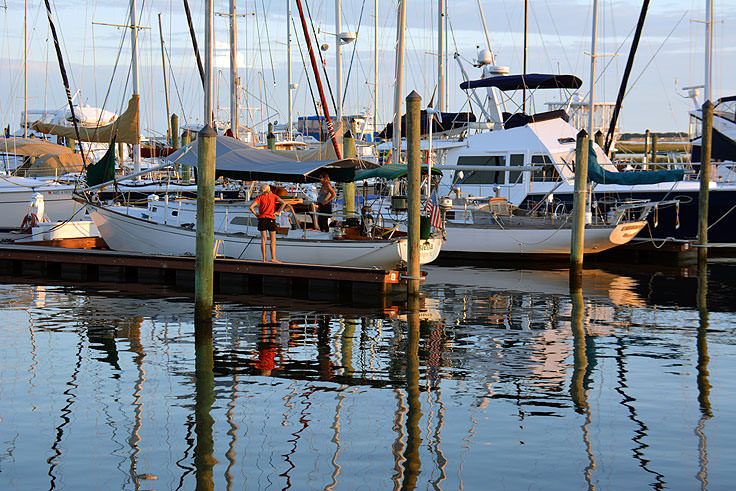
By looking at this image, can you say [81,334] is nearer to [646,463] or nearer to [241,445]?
[241,445]

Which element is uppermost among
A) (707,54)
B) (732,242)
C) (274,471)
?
(707,54)

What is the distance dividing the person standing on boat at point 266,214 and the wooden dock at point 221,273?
22.8 inches

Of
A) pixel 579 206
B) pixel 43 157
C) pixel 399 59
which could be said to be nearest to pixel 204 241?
pixel 399 59

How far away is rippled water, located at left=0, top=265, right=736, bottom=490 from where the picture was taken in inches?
307

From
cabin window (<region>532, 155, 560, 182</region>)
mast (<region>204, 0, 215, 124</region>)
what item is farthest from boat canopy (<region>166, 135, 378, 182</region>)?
cabin window (<region>532, 155, 560, 182</region>)

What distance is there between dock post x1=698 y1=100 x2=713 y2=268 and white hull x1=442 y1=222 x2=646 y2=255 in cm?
159

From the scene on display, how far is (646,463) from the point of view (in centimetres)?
797

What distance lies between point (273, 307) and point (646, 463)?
9.62m

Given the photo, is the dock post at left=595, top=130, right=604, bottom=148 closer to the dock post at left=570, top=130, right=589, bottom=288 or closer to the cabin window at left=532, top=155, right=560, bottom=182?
the cabin window at left=532, top=155, right=560, bottom=182

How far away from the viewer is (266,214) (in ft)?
58.7

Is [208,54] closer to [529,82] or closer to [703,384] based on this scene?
[703,384]

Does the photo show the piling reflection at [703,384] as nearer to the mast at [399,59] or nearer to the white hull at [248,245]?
the white hull at [248,245]

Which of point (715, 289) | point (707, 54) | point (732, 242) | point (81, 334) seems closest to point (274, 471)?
point (81, 334)

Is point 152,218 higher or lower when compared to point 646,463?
higher
